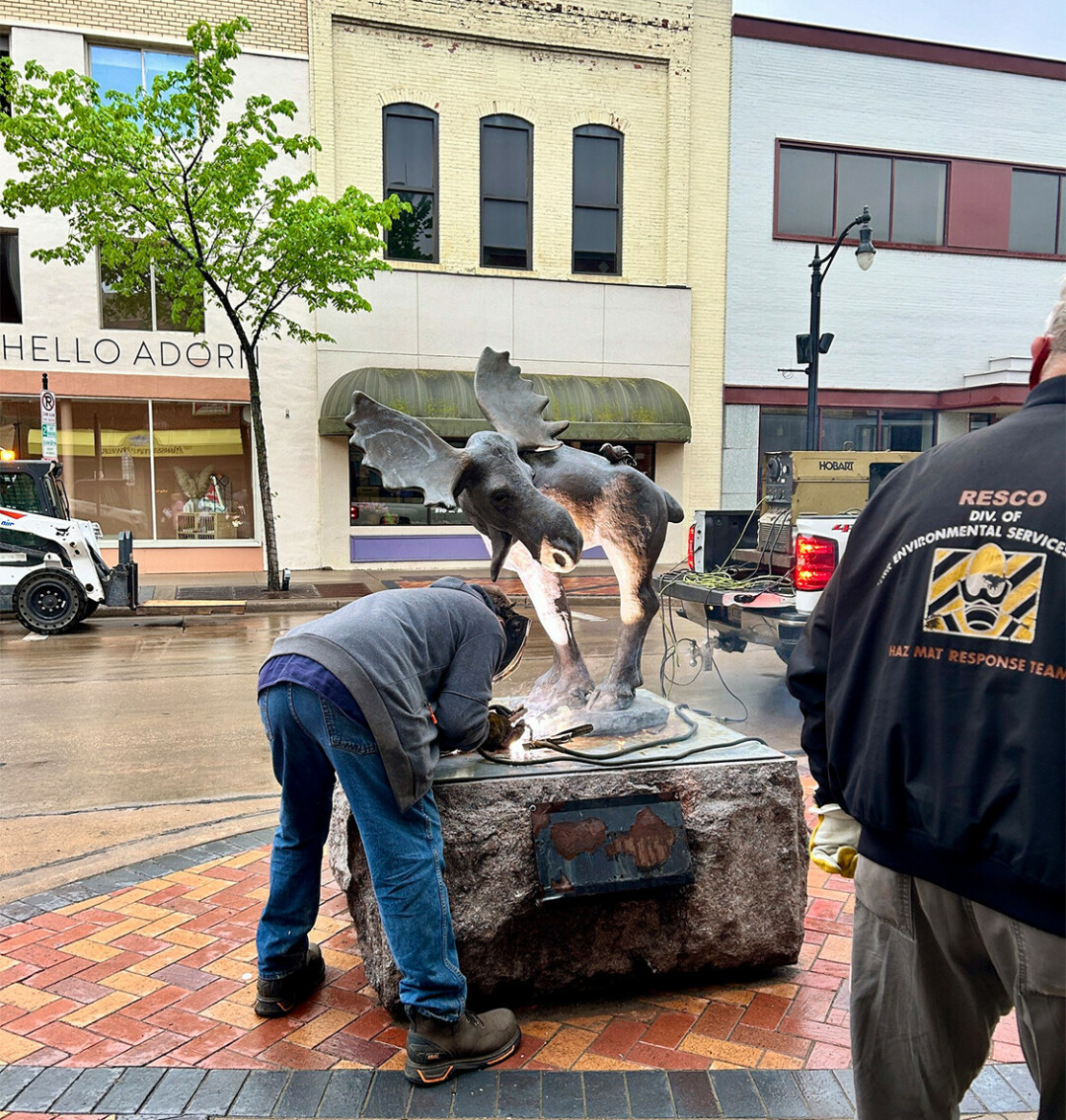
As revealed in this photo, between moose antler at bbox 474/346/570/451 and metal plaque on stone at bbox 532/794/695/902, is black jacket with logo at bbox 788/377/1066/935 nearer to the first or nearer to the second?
metal plaque on stone at bbox 532/794/695/902

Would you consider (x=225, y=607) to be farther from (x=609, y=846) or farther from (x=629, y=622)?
(x=609, y=846)

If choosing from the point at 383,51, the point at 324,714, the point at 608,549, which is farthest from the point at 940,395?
the point at 324,714

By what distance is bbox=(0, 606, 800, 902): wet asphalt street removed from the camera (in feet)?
16.2

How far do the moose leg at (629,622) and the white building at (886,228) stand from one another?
1510 centimetres

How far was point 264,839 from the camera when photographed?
15.6 feet

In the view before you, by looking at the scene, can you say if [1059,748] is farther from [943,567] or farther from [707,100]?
[707,100]

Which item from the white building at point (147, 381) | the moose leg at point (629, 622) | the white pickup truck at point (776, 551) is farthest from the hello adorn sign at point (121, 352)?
the moose leg at point (629, 622)

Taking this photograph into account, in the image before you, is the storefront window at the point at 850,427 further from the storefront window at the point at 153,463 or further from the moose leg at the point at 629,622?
the moose leg at the point at 629,622

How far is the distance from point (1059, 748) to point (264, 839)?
3928 mm

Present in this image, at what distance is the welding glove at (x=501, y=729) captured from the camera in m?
3.55

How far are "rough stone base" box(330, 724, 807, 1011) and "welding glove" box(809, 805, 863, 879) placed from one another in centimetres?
119

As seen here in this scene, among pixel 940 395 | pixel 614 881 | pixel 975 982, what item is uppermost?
pixel 940 395

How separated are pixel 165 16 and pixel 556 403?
878cm

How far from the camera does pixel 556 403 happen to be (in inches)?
661
